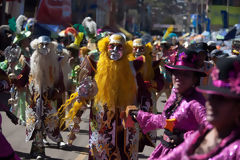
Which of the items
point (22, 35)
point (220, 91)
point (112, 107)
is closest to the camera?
point (220, 91)

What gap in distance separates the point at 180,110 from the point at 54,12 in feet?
66.8

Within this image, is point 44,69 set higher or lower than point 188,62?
lower

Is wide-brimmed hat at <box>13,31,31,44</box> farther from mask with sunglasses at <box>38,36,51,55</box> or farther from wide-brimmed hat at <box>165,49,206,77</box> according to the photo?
wide-brimmed hat at <box>165,49,206,77</box>

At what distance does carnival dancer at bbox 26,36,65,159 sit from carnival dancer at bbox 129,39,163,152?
136 centimetres

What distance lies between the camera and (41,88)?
809 cm

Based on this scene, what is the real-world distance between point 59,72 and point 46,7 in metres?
15.8

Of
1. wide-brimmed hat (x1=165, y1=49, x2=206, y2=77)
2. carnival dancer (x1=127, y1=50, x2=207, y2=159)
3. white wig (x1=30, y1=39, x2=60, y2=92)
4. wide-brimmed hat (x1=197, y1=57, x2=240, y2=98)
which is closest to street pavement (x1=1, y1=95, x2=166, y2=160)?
white wig (x1=30, y1=39, x2=60, y2=92)

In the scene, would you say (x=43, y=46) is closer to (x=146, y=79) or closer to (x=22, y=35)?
(x=146, y=79)

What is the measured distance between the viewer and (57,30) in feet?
73.7

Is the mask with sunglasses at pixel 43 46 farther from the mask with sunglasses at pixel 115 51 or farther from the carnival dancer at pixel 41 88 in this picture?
the mask with sunglasses at pixel 115 51

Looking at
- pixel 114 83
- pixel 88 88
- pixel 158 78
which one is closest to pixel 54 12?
pixel 158 78

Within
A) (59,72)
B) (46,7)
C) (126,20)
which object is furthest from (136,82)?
(126,20)

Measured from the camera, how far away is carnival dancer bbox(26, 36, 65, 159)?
8.05 metres

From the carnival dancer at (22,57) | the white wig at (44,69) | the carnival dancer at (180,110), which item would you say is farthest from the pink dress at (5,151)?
the carnival dancer at (22,57)
